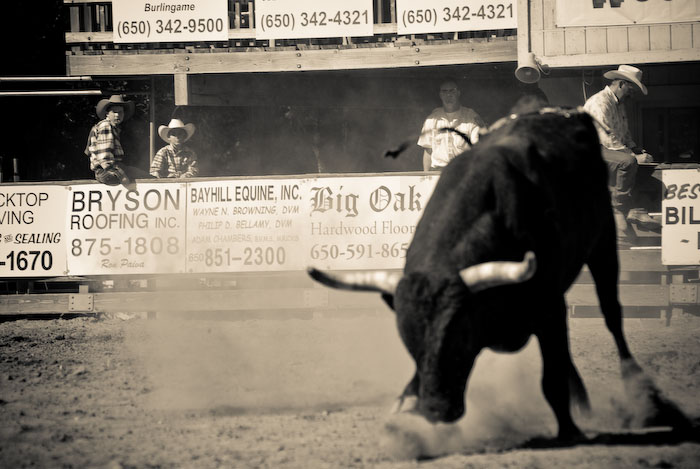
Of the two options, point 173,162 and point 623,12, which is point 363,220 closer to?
point 173,162

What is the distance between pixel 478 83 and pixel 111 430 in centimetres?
904

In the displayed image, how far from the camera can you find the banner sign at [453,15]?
11367 millimetres

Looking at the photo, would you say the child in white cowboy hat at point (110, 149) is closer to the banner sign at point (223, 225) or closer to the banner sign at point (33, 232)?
the banner sign at point (223, 225)

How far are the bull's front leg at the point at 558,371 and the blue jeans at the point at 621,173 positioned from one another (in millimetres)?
4860

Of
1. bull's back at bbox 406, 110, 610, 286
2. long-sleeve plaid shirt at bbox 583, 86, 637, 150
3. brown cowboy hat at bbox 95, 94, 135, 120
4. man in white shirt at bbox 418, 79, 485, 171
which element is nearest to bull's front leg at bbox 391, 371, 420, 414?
bull's back at bbox 406, 110, 610, 286

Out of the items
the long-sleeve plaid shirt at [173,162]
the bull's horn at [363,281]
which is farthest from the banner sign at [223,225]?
the bull's horn at [363,281]

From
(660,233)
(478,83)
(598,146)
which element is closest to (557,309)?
(598,146)

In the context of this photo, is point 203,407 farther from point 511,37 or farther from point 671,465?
point 511,37

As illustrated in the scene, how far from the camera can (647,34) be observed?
1089 centimetres

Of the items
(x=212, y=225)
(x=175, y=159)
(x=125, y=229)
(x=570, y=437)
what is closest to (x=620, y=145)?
(x=212, y=225)

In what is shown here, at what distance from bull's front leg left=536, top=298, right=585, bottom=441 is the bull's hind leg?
2.92ft

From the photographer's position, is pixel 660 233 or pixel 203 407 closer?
pixel 203 407

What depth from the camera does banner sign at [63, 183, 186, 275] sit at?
10.4 metres

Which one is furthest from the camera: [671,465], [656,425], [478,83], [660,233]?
[478,83]
